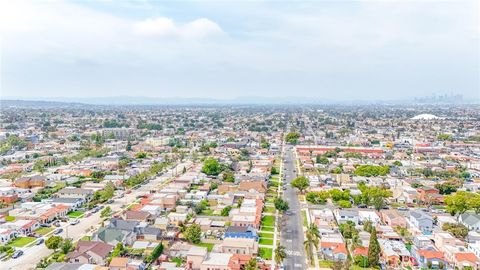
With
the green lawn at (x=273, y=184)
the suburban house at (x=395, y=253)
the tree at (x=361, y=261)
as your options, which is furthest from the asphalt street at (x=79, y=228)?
the suburban house at (x=395, y=253)

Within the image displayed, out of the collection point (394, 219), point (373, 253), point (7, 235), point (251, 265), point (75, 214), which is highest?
point (251, 265)

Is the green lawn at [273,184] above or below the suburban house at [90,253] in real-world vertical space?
below

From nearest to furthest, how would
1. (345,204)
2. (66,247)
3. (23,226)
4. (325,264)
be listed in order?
(325,264)
(66,247)
(23,226)
(345,204)

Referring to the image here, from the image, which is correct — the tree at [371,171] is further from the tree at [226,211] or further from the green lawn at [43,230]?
the green lawn at [43,230]

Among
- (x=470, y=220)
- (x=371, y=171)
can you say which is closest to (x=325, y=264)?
(x=470, y=220)

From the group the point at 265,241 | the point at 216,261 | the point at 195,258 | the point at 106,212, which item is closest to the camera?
the point at 216,261

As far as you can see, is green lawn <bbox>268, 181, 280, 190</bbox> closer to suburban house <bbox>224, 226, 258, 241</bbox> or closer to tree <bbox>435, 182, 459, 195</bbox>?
suburban house <bbox>224, 226, 258, 241</bbox>

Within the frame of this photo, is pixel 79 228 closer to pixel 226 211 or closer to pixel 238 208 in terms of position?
pixel 226 211

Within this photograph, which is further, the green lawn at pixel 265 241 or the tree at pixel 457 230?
the tree at pixel 457 230

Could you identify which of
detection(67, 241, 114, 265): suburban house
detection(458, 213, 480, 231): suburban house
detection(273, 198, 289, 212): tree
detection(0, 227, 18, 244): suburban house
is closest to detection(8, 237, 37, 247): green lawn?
detection(0, 227, 18, 244): suburban house
